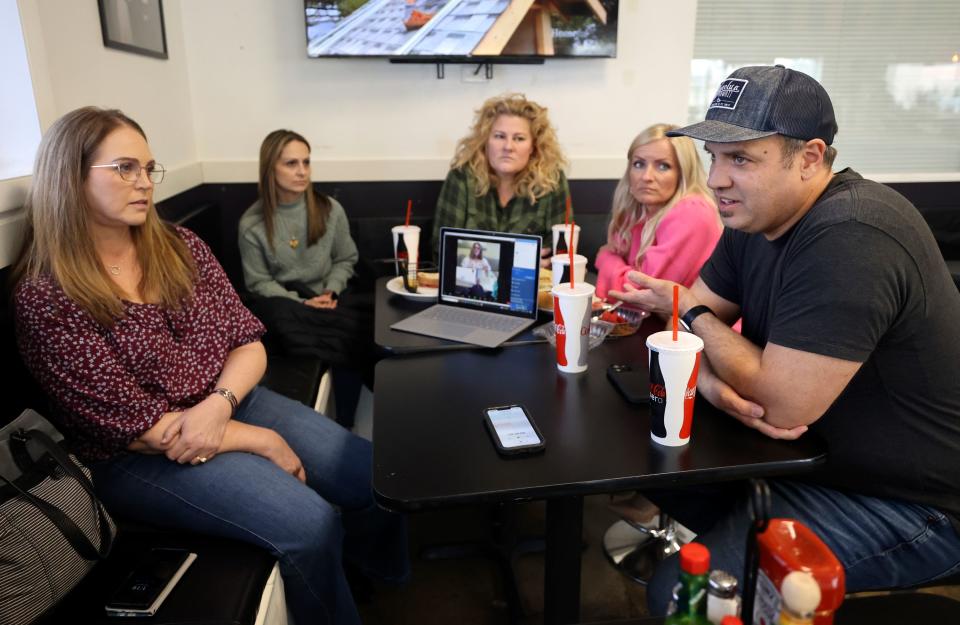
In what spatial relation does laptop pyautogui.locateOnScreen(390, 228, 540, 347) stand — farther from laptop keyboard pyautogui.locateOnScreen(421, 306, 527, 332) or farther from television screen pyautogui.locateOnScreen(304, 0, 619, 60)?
television screen pyautogui.locateOnScreen(304, 0, 619, 60)

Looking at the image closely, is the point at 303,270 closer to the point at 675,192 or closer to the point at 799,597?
the point at 675,192

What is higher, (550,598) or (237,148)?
(237,148)

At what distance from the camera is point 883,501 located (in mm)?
1216

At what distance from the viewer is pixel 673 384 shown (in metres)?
1.11

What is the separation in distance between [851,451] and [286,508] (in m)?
1.06

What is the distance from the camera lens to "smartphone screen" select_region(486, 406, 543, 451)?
1.13m

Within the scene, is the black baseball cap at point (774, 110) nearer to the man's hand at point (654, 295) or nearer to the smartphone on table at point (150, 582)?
the man's hand at point (654, 295)

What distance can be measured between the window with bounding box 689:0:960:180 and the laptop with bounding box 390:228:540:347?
237 cm

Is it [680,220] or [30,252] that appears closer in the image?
[30,252]

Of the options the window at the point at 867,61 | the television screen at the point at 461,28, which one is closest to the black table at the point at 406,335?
the television screen at the point at 461,28

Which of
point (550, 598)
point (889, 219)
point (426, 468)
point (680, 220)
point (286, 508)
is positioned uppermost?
point (889, 219)

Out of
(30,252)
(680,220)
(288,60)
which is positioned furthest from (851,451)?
(288,60)

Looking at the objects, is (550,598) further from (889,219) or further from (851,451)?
(889,219)

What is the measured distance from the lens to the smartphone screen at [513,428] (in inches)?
44.6
